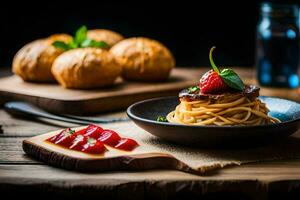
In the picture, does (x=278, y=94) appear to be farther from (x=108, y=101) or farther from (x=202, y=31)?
(x=202, y=31)

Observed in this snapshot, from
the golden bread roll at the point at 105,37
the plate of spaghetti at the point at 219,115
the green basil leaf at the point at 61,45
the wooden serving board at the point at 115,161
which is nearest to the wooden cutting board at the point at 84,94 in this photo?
the green basil leaf at the point at 61,45

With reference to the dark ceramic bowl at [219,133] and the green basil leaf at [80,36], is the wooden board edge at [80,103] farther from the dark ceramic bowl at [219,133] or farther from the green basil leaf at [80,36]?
the dark ceramic bowl at [219,133]

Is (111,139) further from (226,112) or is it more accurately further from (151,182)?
(226,112)

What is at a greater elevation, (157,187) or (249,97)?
(249,97)

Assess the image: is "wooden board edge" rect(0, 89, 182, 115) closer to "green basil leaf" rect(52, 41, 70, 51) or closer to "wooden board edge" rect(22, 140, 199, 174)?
"green basil leaf" rect(52, 41, 70, 51)

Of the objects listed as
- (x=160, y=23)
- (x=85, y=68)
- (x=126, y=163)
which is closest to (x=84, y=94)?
(x=85, y=68)

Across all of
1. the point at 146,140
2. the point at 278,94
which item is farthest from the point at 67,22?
the point at 146,140

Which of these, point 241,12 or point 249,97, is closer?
point 249,97

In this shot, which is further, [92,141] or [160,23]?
[160,23]
